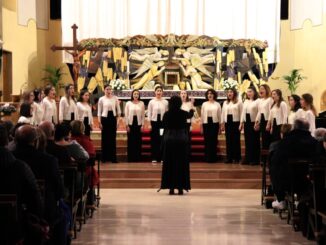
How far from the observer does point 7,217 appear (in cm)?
539

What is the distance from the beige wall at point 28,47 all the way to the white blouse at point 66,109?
482 cm

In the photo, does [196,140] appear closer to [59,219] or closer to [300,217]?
[300,217]

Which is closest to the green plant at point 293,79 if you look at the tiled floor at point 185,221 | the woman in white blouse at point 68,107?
the woman in white blouse at point 68,107

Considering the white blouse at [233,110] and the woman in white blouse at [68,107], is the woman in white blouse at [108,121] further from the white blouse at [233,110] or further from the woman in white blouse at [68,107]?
the white blouse at [233,110]

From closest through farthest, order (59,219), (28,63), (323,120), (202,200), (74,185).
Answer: (59,219) < (74,185) < (202,200) < (323,120) < (28,63)

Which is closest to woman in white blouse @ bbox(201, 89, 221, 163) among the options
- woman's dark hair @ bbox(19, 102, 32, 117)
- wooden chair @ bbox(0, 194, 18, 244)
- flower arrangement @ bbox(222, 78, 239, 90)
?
flower arrangement @ bbox(222, 78, 239, 90)

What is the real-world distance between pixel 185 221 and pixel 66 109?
5.37m

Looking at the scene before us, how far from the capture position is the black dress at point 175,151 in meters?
11.9

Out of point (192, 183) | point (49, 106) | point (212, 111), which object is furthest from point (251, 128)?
point (49, 106)

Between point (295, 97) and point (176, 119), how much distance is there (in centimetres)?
211

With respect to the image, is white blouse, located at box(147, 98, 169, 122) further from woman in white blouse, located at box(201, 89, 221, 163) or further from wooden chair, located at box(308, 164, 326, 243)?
wooden chair, located at box(308, 164, 326, 243)

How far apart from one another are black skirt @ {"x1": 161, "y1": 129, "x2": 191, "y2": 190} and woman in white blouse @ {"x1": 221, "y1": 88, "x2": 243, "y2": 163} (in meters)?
2.81

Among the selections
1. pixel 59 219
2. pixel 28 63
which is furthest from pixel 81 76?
pixel 59 219

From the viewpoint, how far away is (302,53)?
68.1ft
